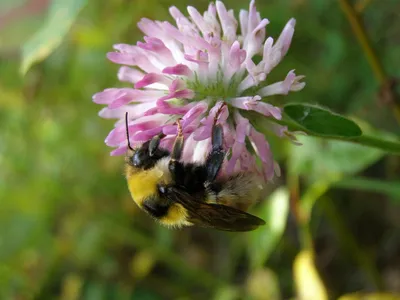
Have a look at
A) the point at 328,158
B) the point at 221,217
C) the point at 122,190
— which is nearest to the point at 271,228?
the point at 328,158

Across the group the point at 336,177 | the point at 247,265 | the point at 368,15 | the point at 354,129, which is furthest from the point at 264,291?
the point at 354,129

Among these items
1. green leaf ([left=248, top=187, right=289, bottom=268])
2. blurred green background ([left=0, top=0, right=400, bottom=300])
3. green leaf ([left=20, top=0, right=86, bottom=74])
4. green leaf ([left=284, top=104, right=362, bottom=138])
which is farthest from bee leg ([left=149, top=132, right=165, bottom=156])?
blurred green background ([left=0, top=0, right=400, bottom=300])

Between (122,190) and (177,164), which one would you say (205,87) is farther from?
(122,190)

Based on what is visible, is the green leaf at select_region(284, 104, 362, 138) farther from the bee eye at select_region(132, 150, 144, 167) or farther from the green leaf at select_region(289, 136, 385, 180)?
the green leaf at select_region(289, 136, 385, 180)

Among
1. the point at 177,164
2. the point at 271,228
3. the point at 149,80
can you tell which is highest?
the point at 149,80

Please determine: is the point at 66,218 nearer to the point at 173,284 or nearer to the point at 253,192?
the point at 173,284

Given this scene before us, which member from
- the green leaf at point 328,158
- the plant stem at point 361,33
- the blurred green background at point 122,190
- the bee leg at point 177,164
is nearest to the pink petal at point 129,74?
the bee leg at point 177,164

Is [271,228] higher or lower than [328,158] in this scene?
lower

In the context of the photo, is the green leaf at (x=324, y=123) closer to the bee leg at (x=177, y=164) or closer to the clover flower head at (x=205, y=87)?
the clover flower head at (x=205, y=87)
